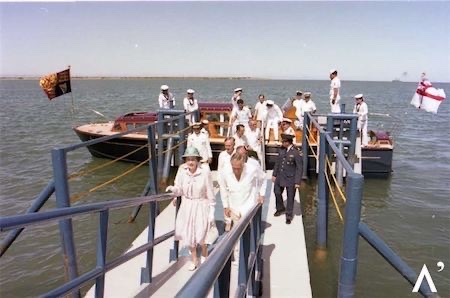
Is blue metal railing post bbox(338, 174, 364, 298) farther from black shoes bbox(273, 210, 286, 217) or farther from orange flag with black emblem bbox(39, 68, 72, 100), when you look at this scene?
orange flag with black emblem bbox(39, 68, 72, 100)

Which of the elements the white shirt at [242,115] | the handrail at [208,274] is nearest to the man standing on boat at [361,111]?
the white shirt at [242,115]

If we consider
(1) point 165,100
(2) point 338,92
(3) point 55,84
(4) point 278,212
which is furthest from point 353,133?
(3) point 55,84

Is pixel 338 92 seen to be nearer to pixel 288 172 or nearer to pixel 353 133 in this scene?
pixel 353 133

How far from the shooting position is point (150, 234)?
489 centimetres

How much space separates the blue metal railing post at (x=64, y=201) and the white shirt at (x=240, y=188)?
189 centimetres

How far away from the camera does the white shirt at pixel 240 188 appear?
4.85 m

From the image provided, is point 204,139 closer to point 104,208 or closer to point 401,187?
point 104,208

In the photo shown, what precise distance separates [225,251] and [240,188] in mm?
3077

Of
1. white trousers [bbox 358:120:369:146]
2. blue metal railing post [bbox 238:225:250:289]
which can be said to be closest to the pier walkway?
blue metal railing post [bbox 238:225:250:289]

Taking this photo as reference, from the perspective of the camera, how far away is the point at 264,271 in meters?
4.93

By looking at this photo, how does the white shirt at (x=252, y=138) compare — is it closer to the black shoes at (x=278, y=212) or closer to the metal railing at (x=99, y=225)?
the black shoes at (x=278, y=212)

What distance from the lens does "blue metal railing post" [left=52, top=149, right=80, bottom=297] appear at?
12.3ft

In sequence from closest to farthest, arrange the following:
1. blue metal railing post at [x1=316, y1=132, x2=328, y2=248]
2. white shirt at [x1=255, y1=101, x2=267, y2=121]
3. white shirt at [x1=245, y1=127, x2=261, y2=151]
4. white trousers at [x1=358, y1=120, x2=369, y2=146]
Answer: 1. blue metal railing post at [x1=316, y1=132, x2=328, y2=248]
2. white shirt at [x1=245, y1=127, x2=261, y2=151]
3. white trousers at [x1=358, y1=120, x2=369, y2=146]
4. white shirt at [x1=255, y1=101, x2=267, y2=121]

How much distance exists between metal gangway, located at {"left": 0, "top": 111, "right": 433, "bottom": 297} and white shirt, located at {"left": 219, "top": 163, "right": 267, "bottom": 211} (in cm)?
38
